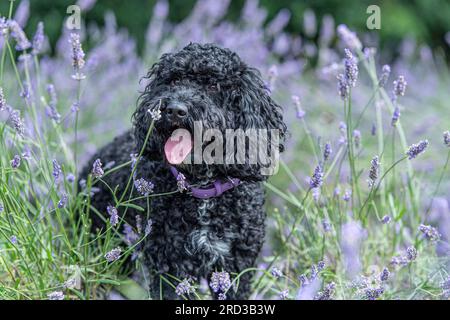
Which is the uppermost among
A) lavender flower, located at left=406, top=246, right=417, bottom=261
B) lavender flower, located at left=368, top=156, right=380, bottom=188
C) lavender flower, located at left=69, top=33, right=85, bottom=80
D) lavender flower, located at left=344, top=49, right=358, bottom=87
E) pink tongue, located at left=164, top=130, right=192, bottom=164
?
lavender flower, located at left=69, top=33, right=85, bottom=80

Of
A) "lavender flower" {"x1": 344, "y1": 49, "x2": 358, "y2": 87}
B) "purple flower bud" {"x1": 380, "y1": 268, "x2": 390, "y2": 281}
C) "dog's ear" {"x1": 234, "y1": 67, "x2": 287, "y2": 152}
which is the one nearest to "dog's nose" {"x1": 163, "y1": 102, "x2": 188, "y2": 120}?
"dog's ear" {"x1": 234, "y1": 67, "x2": 287, "y2": 152}

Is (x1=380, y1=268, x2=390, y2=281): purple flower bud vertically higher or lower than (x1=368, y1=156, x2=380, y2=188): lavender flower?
lower

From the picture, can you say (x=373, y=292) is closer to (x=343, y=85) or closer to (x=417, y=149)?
(x=417, y=149)

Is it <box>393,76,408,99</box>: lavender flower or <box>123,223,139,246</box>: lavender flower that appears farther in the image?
<box>123,223,139,246</box>: lavender flower

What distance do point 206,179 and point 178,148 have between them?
0.78ft

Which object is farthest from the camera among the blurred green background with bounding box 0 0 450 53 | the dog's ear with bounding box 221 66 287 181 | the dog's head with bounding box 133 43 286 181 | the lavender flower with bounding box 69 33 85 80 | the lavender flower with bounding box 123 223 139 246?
the blurred green background with bounding box 0 0 450 53

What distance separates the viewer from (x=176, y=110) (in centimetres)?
263

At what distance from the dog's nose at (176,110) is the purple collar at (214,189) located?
12.1 inches

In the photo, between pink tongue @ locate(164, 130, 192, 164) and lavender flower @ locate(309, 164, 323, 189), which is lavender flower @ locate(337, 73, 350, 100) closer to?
Result: lavender flower @ locate(309, 164, 323, 189)

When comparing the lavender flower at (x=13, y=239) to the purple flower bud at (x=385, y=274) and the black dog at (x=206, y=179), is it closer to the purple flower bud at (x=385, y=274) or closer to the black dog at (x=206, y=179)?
the black dog at (x=206, y=179)

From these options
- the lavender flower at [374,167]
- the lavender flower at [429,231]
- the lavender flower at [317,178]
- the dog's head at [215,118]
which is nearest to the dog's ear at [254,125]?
the dog's head at [215,118]

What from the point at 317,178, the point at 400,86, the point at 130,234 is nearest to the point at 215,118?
the point at 317,178

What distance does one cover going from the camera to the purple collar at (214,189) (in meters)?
2.90

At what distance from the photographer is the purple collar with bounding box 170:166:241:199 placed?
9.51 ft
